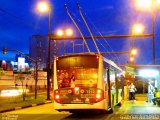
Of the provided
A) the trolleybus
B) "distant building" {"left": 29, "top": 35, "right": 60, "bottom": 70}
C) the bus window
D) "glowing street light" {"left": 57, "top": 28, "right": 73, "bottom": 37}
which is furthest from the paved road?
"distant building" {"left": 29, "top": 35, "right": 60, "bottom": 70}

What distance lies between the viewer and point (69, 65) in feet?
62.7

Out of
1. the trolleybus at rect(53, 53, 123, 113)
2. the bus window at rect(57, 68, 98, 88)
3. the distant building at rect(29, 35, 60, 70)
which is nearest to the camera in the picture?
the trolleybus at rect(53, 53, 123, 113)

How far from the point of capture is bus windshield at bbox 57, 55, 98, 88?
18591 millimetres

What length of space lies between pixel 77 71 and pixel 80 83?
63 centimetres

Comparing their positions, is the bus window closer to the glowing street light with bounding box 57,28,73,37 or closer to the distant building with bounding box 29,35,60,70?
the glowing street light with bounding box 57,28,73,37

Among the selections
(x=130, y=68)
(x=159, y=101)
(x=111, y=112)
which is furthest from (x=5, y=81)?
(x=111, y=112)

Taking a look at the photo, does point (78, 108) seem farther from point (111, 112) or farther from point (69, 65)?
point (111, 112)

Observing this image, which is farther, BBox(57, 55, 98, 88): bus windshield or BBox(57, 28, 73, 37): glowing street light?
BBox(57, 28, 73, 37): glowing street light

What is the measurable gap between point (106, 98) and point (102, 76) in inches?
52.2

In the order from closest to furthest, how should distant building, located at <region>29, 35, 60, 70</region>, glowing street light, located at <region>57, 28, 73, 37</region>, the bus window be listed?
the bus window < glowing street light, located at <region>57, 28, 73, 37</region> < distant building, located at <region>29, 35, 60, 70</region>

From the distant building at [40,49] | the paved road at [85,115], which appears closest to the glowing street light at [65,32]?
the paved road at [85,115]

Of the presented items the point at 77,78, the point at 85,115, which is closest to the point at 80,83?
the point at 77,78

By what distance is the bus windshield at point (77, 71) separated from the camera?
61.0 feet

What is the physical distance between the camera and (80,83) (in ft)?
61.1
